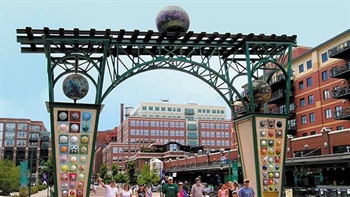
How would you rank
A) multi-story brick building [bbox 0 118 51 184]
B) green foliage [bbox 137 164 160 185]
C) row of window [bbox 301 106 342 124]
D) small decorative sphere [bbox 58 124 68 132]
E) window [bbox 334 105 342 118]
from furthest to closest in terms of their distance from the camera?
multi-story brick building [bbox 0 118 51 184] → green foliage [bbox 137 164 160 185] → row of window [bbox 301 106 342 124] → window [bbox 334 105 342 118] → small decorative sphere [bbox 58 124 68 132]

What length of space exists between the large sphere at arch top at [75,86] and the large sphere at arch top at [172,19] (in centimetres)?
394

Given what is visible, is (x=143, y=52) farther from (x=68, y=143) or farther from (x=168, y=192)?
(x=168, y=192)

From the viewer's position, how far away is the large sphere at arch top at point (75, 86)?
1533 cm

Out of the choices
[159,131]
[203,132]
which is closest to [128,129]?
[159,131]

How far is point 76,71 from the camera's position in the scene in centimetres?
1598

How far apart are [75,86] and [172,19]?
467cm

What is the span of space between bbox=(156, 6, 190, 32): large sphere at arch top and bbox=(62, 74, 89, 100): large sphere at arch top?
12.9ft

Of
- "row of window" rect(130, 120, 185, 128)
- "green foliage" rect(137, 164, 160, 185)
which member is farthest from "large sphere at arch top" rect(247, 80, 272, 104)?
"row of window" rect(130, 120, 185, 128)

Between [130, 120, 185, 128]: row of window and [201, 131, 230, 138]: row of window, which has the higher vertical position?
[130, 120, 185, 128]: row of window

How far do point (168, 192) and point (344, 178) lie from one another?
32.2 meters

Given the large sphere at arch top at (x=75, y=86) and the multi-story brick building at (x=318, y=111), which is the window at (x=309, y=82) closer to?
the multi-story brick building at (x=318, y=111)

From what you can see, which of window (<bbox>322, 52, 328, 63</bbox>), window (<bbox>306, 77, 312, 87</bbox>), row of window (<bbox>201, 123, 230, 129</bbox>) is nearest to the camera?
window (<bbox>322, 52, 328, 63</bbox>)

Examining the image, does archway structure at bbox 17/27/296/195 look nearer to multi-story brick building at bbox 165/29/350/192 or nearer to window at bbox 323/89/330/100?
multi-story brick building at bbox 165/29/350/192

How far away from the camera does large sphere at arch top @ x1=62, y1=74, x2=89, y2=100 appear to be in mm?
15328
